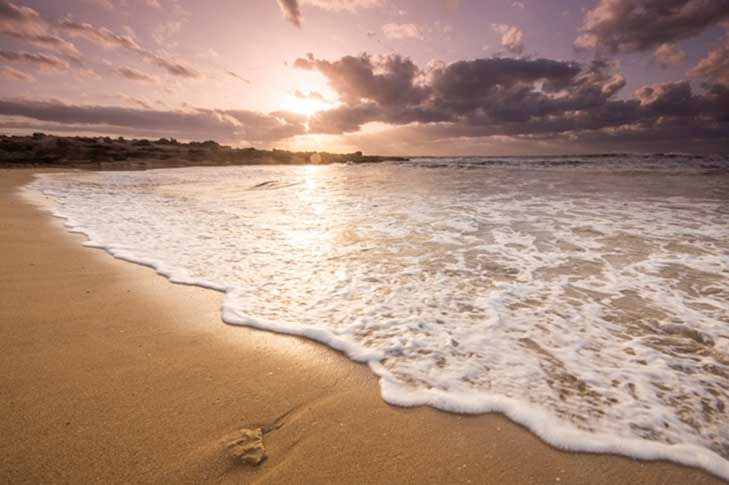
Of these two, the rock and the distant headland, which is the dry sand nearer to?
the rock

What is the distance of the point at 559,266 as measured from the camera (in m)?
4.76

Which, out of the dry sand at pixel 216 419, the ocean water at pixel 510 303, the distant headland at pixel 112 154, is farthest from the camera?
the distant headland at pixel 112 154

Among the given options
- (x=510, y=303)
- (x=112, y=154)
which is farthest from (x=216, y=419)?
(x=112, y=154)

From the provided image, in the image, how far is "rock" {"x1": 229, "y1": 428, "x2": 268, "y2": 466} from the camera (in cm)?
170

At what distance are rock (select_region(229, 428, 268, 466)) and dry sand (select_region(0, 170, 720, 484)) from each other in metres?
0.03

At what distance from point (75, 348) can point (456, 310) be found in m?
3.21

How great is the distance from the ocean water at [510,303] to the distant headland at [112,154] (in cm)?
3211

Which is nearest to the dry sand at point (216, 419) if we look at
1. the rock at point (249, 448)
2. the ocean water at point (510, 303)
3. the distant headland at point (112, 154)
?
the rock at point (249, 448)

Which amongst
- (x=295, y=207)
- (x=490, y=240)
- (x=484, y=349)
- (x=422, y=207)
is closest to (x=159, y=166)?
(x=295, y=207)

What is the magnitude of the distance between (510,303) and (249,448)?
282 cm

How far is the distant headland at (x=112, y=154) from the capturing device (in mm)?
31609

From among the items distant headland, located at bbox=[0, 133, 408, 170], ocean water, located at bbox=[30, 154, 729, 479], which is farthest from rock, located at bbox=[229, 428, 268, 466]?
distant headland, located at bbox=[0, 133, 408, 170]

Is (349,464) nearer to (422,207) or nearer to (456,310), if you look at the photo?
(456,310)

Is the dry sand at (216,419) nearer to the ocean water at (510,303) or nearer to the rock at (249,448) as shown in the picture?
the rock at (249,448)
